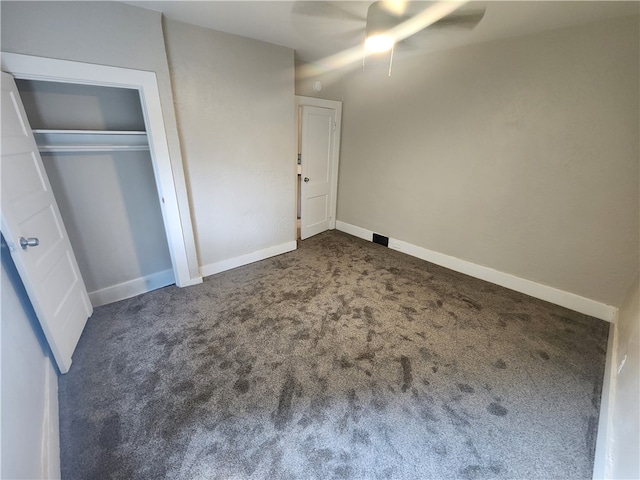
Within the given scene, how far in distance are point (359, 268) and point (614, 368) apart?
217cm

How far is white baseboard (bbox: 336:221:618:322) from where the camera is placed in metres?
2.38

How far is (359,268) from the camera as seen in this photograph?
324 centimetres

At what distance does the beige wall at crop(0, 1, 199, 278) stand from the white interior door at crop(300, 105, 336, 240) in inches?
70.5

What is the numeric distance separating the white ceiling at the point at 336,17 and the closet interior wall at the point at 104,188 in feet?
2.95

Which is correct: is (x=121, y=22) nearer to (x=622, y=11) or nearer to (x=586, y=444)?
(x=622, y=11)

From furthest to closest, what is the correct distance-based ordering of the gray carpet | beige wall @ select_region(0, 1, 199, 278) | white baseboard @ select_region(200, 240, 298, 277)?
white baseboard @ select_region(200, 240, 298, 277), beige wall @ select_region(0, 1, 199, 278), the gray carpet

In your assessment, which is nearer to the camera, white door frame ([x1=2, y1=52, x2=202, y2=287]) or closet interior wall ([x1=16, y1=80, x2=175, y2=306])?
white door frame ([x1=2, y1=52, x2=202, y2=287])

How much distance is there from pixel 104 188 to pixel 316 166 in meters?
2.57

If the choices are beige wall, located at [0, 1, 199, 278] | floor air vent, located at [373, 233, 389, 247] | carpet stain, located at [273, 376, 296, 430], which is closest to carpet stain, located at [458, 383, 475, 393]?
carpet stain, located at [273, 376, 296, 430]

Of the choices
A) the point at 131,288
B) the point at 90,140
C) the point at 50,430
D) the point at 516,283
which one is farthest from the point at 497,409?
the point at 90,140

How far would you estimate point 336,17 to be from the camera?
210 cm

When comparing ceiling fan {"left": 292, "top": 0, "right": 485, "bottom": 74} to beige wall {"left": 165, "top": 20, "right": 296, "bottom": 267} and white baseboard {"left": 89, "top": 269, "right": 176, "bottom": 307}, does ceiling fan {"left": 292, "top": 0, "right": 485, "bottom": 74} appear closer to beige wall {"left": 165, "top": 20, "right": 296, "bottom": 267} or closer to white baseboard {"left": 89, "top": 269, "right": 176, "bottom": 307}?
beige wall {"left": 165, "top": 20, "right": 296, "bottom": 267}

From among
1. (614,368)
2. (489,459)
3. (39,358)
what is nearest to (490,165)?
(614,368)

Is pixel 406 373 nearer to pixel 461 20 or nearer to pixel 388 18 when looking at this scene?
pixel 388 18
